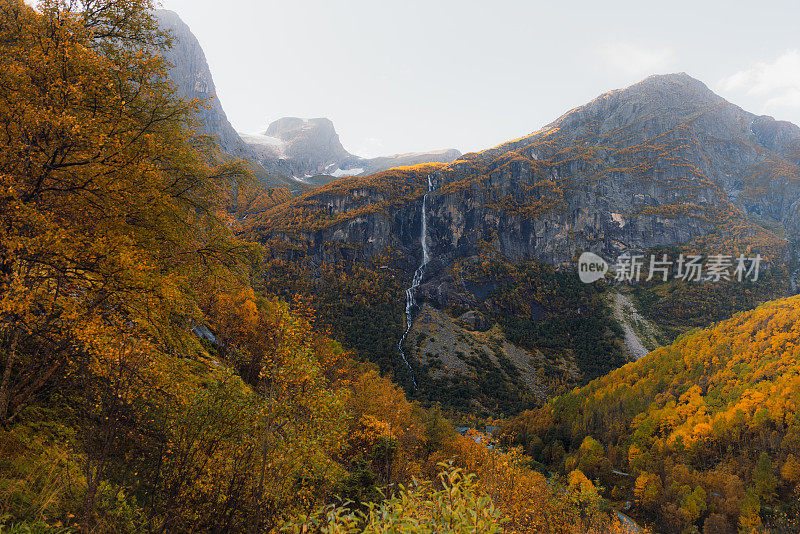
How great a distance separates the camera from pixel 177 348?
10.1 metres

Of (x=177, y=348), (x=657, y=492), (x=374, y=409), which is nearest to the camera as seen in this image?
(x=177, y=348)

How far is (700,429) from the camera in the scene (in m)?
59.3

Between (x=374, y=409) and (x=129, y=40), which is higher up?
(x=129, y=40)

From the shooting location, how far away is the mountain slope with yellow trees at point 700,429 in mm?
47844

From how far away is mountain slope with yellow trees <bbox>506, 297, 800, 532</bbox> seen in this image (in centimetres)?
4784

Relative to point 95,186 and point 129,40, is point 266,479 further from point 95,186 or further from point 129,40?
point 129,40

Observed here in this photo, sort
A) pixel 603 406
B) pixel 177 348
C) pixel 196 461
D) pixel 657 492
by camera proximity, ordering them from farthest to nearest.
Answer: pixel 603 406
pixel 657 492
pixel 177 348
pixel 196 461

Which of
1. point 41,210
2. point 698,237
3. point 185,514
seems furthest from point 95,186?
point 698,237

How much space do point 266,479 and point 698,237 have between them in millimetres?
265968

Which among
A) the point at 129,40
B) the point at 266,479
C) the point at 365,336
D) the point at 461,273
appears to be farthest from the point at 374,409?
the point at 461,273

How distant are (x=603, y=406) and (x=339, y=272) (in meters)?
135

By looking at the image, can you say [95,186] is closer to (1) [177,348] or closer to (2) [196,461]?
(1) [177,348]

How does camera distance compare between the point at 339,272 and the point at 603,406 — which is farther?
the point at 339,272

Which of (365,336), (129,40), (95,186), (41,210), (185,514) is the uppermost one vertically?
(129,40)
